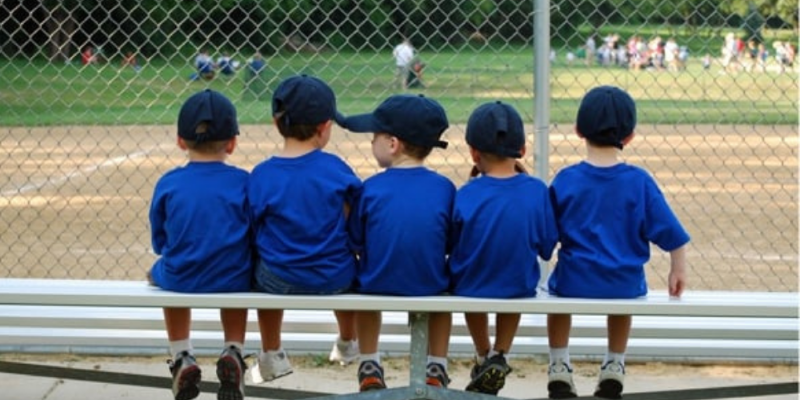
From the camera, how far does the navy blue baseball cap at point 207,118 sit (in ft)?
17.0

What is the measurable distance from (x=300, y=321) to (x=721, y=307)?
8.74 ft

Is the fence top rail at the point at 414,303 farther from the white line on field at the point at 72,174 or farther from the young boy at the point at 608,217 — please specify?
the white line on field at the point at 72,174

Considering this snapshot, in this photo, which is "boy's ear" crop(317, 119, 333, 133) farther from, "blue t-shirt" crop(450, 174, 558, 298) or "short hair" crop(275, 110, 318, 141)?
"blue t-shirt" crop(450, 174, 558, 298)

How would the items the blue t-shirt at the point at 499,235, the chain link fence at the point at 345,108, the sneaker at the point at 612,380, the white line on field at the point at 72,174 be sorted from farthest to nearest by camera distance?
1. the white line on field at the point at 72,174
2. the chain link fence at the point at 345,108
3. the sneaker at the point at 612,380
4. the blue t-shirt at the point at 499,235

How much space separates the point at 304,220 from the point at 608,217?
1.05 meters

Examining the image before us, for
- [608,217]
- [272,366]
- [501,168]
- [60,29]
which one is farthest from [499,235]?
[60,29]

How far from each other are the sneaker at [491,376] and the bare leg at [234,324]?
2.76 feet

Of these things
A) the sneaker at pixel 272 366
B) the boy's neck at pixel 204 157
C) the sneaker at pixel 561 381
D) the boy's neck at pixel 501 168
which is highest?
the boy's neck at pixel 204 157

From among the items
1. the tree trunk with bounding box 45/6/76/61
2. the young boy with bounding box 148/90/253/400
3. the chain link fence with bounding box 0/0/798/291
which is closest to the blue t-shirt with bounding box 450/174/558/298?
the young boy with bounding box 148/90/253/400

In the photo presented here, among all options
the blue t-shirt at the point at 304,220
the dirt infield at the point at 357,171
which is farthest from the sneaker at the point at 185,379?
the dirt infield at the point at 357,171

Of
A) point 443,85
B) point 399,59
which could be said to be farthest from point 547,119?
point 443,85

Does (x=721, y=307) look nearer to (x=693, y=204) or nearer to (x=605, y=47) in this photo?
(x=693, y=204)

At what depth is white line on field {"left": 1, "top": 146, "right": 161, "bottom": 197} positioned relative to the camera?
15317 mm

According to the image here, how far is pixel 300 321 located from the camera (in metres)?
7.13
